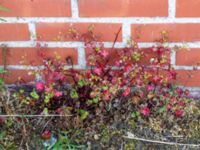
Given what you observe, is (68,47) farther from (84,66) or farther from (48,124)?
(48,124)

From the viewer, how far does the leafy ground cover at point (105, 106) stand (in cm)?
149

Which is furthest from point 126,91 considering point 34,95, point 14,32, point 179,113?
point 14,32

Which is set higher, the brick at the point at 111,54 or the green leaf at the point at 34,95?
the brick at the point at 111,54

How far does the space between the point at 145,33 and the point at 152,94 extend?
20 centimetres

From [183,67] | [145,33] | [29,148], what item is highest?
[145,33]

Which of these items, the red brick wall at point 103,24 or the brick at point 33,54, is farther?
the brick at point 33,54

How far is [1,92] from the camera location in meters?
1.57

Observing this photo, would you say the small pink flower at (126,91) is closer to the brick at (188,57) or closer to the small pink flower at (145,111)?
the small pink flower at (145,111)

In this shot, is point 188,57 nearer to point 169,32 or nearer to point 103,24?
point 169,32

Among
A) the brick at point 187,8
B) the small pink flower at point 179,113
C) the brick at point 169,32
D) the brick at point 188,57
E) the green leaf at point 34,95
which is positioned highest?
the brick at point 187,8

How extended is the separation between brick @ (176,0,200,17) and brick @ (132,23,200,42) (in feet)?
0.12

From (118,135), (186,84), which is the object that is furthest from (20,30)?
(186,84)

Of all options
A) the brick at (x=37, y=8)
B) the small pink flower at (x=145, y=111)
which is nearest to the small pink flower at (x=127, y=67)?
the small pink flower at (x=145, y=111)

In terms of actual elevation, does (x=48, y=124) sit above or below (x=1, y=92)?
below
